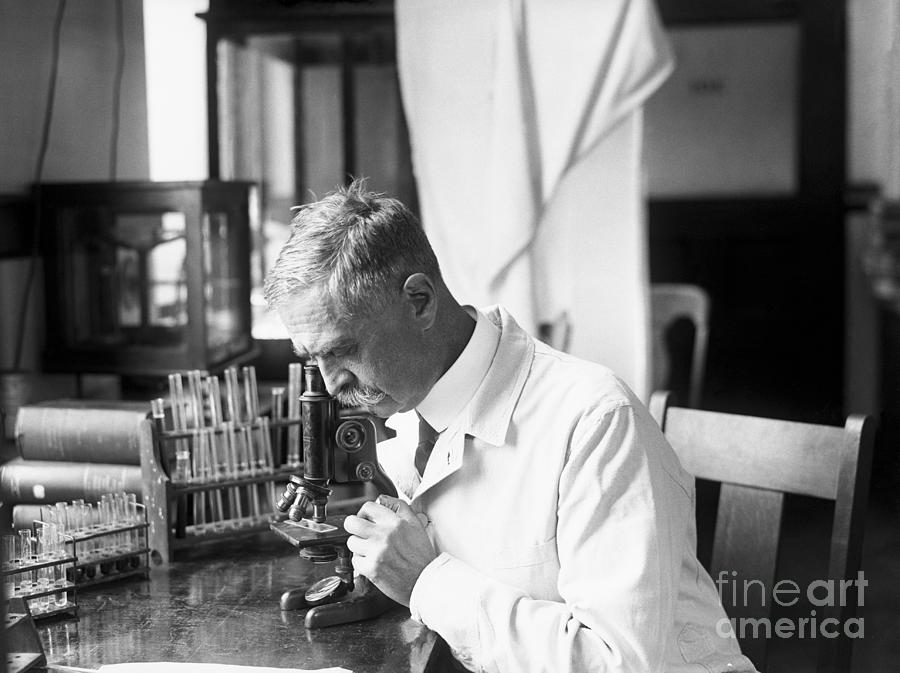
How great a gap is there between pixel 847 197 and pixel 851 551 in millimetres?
4475

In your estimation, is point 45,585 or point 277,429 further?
point 277,429

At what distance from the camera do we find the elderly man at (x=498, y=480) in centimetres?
145

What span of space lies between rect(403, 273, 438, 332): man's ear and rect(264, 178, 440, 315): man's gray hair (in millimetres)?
14

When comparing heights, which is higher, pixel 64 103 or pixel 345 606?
pixel 64 103

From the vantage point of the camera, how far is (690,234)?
19.6ft

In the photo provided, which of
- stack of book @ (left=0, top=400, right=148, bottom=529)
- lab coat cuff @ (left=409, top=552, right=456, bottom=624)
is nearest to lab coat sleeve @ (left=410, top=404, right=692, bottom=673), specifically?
lab coat cuff @ (left=409, top=552, right=456, bottom=624)

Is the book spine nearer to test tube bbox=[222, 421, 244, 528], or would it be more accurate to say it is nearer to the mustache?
test tube bbox=[222, 421, 244, 528]

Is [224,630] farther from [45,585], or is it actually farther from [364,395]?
[364,395]

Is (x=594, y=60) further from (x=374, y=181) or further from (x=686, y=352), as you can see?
(x=686, y=352)

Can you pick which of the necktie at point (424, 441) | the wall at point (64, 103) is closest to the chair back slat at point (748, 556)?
the necktie at point (424, 441)

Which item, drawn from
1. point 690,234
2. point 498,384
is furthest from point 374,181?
point 498,384

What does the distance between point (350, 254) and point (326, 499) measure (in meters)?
0.43

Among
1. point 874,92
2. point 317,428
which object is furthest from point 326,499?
point 874,92

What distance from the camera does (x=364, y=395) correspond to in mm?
1612
